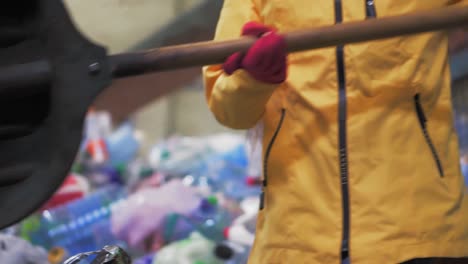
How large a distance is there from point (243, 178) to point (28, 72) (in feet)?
6.11

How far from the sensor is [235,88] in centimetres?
87

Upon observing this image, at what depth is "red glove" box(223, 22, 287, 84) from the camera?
0.78 meters

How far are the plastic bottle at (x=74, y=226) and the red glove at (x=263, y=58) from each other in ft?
4.19

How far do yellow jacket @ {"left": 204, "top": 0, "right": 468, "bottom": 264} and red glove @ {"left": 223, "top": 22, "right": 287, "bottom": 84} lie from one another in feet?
0.27

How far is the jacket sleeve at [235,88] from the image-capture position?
2.82 ft

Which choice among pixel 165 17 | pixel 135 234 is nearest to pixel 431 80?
pixel 135 234

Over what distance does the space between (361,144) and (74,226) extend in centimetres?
142

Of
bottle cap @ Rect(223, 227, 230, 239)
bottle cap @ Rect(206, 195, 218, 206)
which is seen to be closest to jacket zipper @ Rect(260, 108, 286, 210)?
bottle cap @ Rect(223, 227, 230, 239)

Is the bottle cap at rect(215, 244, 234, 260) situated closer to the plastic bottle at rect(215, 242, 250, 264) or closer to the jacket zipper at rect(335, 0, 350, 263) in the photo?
the plastic bottle at rect(215, 242, 250, 264)

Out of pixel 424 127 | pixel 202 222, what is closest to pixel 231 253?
pixel 202 222

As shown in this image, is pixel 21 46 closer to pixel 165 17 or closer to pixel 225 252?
pixel 225 252

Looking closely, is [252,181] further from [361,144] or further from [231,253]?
[361,144]

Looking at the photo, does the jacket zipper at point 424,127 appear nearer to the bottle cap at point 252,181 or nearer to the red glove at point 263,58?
the red glove at point 263,58

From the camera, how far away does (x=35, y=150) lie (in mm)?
810
